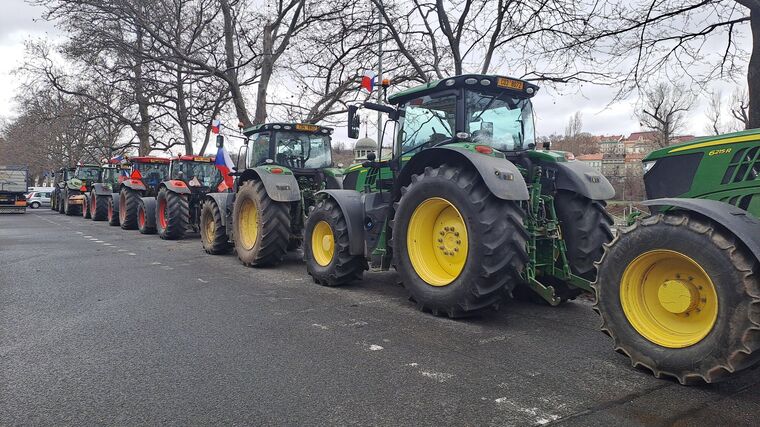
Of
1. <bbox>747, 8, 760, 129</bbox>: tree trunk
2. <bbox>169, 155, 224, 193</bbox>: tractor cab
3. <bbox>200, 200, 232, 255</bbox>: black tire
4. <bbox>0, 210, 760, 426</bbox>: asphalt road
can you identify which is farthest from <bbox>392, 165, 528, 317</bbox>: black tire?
<bbox>169, 155, 224, 193</bbox>: tractor cab

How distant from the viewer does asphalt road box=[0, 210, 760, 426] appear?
3.11 metres

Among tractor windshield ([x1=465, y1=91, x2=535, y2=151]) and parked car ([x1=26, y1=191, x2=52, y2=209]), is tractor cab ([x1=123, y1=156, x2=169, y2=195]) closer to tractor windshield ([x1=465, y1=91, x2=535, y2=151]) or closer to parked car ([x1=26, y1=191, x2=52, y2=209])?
tractor windshield ([x1=465, y1=91, x2=535, y2=151])

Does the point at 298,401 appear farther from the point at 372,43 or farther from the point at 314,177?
the point at 372,43

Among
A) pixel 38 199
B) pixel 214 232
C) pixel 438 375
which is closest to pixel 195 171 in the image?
pixel 214 232

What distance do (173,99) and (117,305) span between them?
1749 centimetres

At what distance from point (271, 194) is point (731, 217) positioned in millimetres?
6467

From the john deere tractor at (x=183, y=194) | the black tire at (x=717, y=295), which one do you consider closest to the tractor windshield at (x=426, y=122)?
the black tire at (x=717, y=295)

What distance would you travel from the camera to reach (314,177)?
984 centimetres

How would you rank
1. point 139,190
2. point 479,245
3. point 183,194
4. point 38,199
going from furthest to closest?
point 38,199
point 139,190
point 183,194
point 479,245

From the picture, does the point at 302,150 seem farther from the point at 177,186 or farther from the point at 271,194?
the point at 177,186

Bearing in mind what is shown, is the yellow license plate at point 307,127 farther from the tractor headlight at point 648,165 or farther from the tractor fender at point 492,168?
the tractor headlight at point 648,165

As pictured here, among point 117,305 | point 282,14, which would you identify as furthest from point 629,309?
point 282,14

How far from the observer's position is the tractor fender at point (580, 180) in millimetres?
5438

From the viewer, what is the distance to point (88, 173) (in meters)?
24.8
